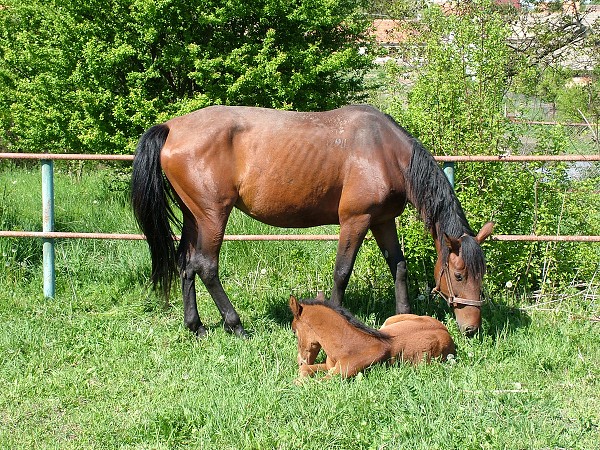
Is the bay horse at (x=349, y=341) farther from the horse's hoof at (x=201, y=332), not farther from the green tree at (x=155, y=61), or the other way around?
the green tree at (x=155, y=61)

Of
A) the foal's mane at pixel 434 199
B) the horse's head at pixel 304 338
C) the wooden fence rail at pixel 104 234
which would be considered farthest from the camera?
the wooden fence rail at pixel 104 234

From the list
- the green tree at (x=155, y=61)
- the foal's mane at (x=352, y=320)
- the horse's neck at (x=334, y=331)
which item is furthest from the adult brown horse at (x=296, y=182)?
the green tree at (x=155, y=61)

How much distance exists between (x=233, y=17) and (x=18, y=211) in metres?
4.38

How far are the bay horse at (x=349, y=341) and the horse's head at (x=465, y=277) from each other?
52cm

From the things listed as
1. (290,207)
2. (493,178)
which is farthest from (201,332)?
(493,178)

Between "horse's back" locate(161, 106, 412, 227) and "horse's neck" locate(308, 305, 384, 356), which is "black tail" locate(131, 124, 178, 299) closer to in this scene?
"horse's back" locate(161, 106, 412, 227)

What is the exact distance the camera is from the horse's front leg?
217 inches

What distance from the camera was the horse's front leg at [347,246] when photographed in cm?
550

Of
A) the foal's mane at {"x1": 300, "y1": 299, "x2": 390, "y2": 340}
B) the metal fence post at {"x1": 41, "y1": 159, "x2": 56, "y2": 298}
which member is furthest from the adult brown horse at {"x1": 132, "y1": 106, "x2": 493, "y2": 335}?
the metal fence post at {"x1": 41, "y1": 159, "x2": 56, "y2": 298}

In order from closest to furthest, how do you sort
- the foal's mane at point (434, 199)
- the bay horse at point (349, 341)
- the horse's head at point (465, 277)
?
the bay horse at point (349, 341) < the horse's head at point (465, 277) < the foal's mane at point (434, 199)

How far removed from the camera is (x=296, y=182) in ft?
18.4

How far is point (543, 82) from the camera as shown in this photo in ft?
43.2

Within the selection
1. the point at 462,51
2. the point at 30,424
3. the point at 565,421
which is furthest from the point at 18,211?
the point at 565,421

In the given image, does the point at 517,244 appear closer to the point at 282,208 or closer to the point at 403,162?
the point at 403,162
